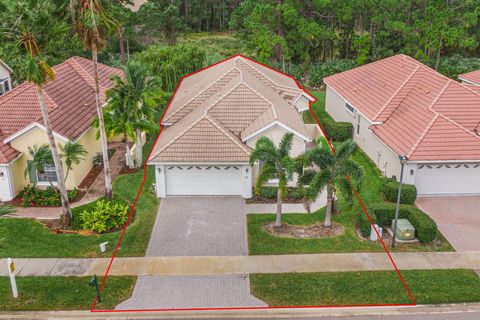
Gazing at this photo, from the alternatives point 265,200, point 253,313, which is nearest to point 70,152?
point 265,200

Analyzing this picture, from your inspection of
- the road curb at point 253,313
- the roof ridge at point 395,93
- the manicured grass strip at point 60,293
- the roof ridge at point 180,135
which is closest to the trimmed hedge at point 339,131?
the roof ridge at point 395,93

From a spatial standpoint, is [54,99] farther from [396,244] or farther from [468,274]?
[468,274]

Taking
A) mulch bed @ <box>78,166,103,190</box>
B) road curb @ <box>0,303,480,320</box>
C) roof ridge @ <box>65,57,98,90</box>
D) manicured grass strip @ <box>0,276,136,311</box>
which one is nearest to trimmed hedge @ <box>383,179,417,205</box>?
road curb @ <box>0,303,480,320</box>

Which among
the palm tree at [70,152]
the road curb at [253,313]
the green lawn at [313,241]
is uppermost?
the palm tree at [70,152]

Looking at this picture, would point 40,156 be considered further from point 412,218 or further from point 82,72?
point 412,218

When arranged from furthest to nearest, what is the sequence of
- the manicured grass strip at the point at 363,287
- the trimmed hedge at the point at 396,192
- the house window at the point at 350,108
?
the house window at the point at 350,108 < the trimmed hedge at the point at 396,192 < the manicured grass strip at the point at 363,287

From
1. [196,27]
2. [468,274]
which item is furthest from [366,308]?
[196,27]

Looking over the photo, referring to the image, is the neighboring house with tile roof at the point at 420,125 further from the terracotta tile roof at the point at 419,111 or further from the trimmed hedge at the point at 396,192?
the trimmed hedge at the point at 396,192
